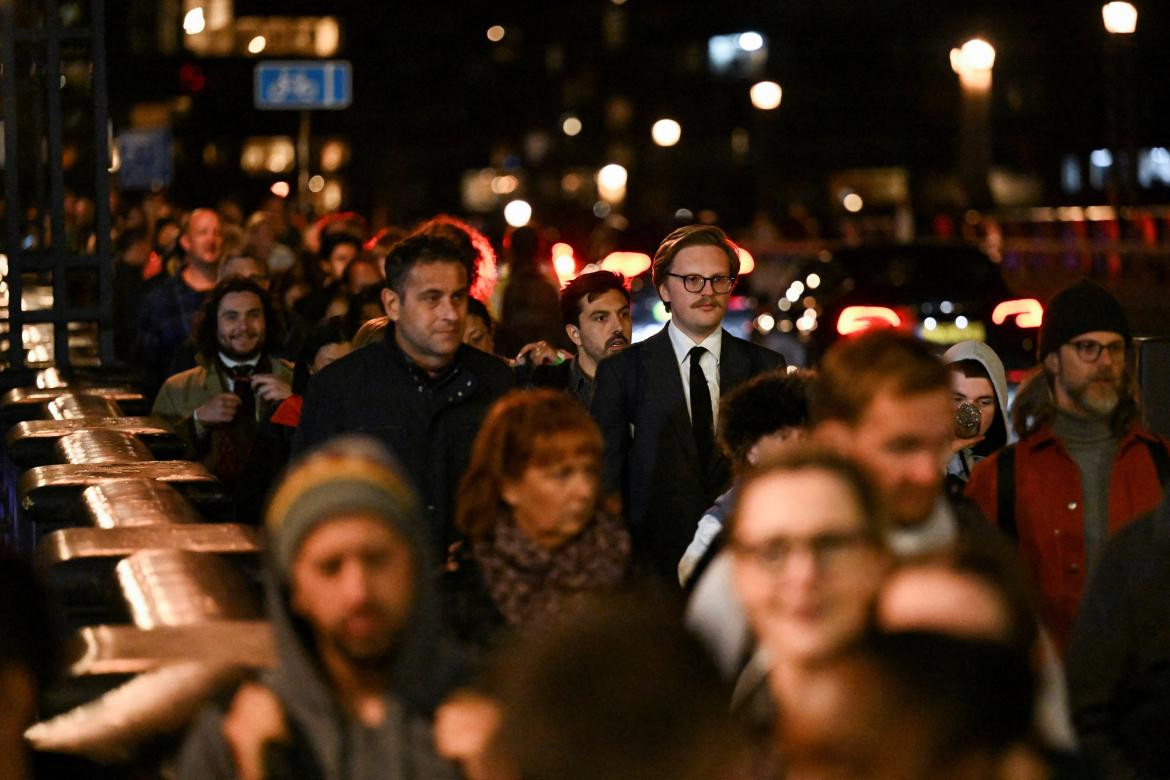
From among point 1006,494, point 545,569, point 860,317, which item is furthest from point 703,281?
point 860,317

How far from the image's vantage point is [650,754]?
2.59 meters

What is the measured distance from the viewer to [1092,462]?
6.48 meters

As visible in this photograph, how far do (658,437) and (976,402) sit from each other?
116 centimetres

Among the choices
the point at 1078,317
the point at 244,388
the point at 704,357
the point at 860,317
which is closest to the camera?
the point at 1078,317

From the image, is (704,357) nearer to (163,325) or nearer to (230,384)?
(230,384)

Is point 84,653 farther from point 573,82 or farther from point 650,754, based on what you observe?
point 573,82

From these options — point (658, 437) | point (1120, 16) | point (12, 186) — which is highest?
point (1120, 16)

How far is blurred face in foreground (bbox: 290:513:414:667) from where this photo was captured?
350 centimetres

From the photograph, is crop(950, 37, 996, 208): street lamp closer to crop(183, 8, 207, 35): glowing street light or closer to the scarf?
crop(183, 8, 207, 35): glowing street light

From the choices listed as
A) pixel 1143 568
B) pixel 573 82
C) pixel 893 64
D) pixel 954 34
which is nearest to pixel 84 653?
pixel 1143 568

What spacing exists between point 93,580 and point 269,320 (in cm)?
549

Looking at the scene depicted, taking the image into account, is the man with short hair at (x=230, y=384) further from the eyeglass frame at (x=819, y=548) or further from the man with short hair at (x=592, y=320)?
the eyeglass frame at (x=819, y=548)

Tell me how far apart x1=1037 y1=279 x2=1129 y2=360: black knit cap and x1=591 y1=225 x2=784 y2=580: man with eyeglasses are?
4.95 feet

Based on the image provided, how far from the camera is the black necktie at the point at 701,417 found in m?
8.27
